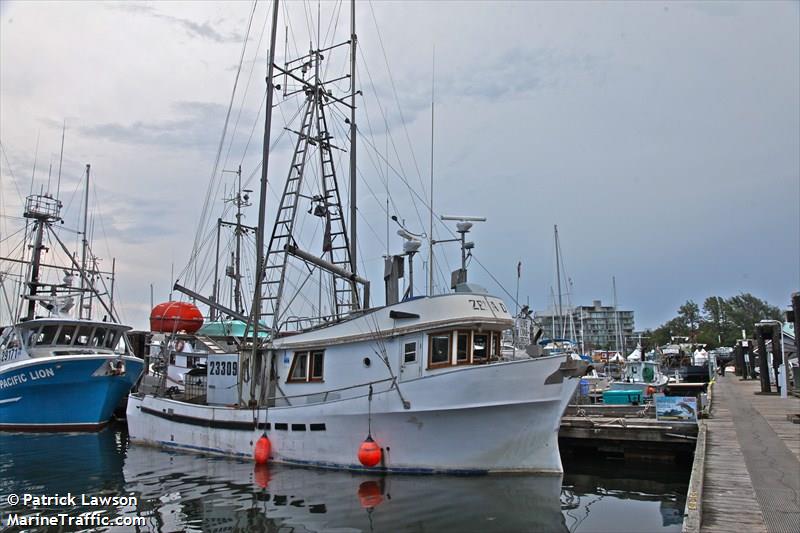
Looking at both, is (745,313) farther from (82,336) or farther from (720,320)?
(82,336)

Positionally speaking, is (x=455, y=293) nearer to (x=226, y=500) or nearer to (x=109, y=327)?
(x=226, y=500)

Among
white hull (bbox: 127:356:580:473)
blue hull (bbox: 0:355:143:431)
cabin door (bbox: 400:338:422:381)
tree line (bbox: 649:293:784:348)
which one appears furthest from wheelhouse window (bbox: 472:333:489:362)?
tree line (bbox: 649:293:784:348)

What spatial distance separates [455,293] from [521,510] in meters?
5.19

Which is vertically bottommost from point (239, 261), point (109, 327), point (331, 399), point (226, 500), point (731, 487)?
point (226, 500)

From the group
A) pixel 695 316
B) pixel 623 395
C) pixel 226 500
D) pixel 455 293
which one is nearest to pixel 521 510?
pixel 455 293

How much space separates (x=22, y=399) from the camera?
24375mm

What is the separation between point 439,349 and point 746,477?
22.1ft

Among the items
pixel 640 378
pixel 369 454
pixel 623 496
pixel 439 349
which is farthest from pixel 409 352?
pixel 640 378

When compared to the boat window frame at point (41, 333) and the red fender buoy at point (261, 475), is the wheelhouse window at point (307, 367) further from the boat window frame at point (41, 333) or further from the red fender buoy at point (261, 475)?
the boat window frame at point (41, 333)

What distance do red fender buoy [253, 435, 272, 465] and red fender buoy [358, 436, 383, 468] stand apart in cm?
313

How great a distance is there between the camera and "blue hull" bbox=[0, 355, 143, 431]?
79.3 feet

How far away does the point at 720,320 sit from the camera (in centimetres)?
9700

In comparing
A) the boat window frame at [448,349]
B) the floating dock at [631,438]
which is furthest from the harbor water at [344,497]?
Answer: the boat window frame at [448,349]

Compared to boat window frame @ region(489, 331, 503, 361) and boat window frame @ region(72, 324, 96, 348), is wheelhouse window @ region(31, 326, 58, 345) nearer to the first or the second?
boat window frame @ region(72, 324, 96, 348)
